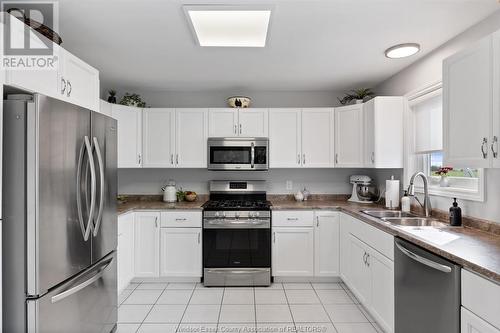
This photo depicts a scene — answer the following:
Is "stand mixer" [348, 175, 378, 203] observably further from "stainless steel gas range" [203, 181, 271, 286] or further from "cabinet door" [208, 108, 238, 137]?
"cabinet door" [208, 108, 238, 137]

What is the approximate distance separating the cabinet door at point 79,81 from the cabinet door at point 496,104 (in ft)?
8.24

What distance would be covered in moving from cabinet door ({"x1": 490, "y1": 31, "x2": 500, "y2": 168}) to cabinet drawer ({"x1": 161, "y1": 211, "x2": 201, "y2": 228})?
2.60m

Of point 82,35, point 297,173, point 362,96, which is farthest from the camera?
point 297,173

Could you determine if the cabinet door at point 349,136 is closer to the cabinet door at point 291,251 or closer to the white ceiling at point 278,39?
the white ceiling at point 278,39

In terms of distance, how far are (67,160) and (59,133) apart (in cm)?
16

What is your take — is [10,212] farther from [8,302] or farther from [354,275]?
[354,275]

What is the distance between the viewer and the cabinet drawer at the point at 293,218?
3.16m

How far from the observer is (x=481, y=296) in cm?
122

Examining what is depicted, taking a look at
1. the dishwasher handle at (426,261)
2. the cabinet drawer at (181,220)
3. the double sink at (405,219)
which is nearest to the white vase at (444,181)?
the double sink at (405,219)

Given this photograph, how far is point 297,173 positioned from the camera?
384 cm

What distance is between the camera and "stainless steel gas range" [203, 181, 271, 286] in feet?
10.1

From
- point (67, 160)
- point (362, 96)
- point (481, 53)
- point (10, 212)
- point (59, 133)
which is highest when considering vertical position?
point (362, 96)

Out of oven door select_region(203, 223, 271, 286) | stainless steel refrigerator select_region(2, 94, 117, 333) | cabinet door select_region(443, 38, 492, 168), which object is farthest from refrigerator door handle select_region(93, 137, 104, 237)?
cabinet door select_region(443, 38, 492, 168)

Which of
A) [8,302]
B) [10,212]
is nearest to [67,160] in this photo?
[10,212]
